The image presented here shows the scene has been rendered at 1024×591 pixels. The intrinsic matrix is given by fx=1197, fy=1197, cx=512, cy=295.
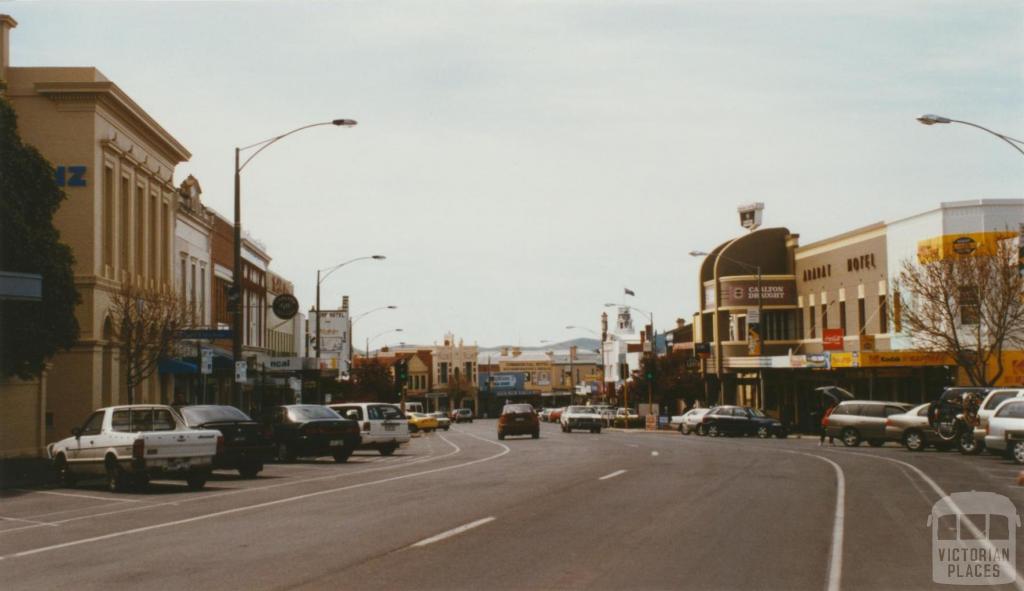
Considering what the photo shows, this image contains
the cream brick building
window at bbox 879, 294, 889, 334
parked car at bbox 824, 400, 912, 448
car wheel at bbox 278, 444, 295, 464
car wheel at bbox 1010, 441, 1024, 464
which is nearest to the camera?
car wheel at bbox 1010, 441, 1024, 464

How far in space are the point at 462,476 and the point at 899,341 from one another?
35119mm

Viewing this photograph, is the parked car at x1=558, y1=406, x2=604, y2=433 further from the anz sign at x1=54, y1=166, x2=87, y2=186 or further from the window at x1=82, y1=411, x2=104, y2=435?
the window at x1=82, y1=411, x2=104, y2=435

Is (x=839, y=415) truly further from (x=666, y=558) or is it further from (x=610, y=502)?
(x=666, y=558)

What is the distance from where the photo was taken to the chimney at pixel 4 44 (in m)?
36.4

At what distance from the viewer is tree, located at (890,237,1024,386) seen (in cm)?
4297

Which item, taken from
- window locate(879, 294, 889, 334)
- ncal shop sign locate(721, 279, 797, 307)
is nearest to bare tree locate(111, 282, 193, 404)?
window locate(879, 294, 889, 334)

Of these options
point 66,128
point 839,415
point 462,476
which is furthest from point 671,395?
point 462,476

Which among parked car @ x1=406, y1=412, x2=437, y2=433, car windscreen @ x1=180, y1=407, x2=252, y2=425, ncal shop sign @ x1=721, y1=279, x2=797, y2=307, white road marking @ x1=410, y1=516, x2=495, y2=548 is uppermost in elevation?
ncal shop sign @ x1=721, y1=279, x2=797, y2=307

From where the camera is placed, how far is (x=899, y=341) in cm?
5356

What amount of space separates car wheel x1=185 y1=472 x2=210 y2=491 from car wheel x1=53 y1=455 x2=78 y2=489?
2.48 m

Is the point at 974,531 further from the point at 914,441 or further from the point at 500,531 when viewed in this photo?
the point at 914,441

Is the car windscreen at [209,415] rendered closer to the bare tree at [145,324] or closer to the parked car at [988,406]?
the bare tree at [145,324]

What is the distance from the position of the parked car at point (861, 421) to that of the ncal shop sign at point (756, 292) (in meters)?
28.7

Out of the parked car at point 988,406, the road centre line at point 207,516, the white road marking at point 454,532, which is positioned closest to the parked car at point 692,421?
the parked car at point 988,406
